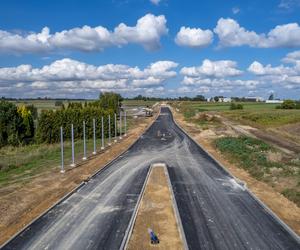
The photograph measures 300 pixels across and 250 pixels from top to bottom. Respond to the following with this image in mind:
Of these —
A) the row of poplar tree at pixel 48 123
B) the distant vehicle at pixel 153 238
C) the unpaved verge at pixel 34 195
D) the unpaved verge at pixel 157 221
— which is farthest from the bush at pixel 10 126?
the distant vehicle at pixel 153 238

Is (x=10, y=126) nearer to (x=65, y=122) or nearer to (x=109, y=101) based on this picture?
(x=65, y=122)

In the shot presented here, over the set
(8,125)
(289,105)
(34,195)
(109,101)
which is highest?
(109,101)

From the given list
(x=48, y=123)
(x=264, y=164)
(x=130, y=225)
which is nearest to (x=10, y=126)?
(x=48, y=123)

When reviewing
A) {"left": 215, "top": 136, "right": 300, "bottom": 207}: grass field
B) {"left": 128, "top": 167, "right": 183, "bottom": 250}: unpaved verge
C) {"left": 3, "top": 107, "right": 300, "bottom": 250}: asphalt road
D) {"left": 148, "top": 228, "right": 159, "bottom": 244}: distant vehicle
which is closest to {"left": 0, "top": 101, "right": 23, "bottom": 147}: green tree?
{"left": 3, "top": 107, "right": 300, "bottom": 250}: asphalt road

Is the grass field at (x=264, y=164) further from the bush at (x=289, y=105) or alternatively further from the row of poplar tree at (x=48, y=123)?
the bush at (x=289, y=105)

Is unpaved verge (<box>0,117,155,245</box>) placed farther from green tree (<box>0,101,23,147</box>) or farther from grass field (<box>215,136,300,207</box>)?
green tree (<box>0,101,23,147</box>)

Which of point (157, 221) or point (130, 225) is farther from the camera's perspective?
point (157, 221)
